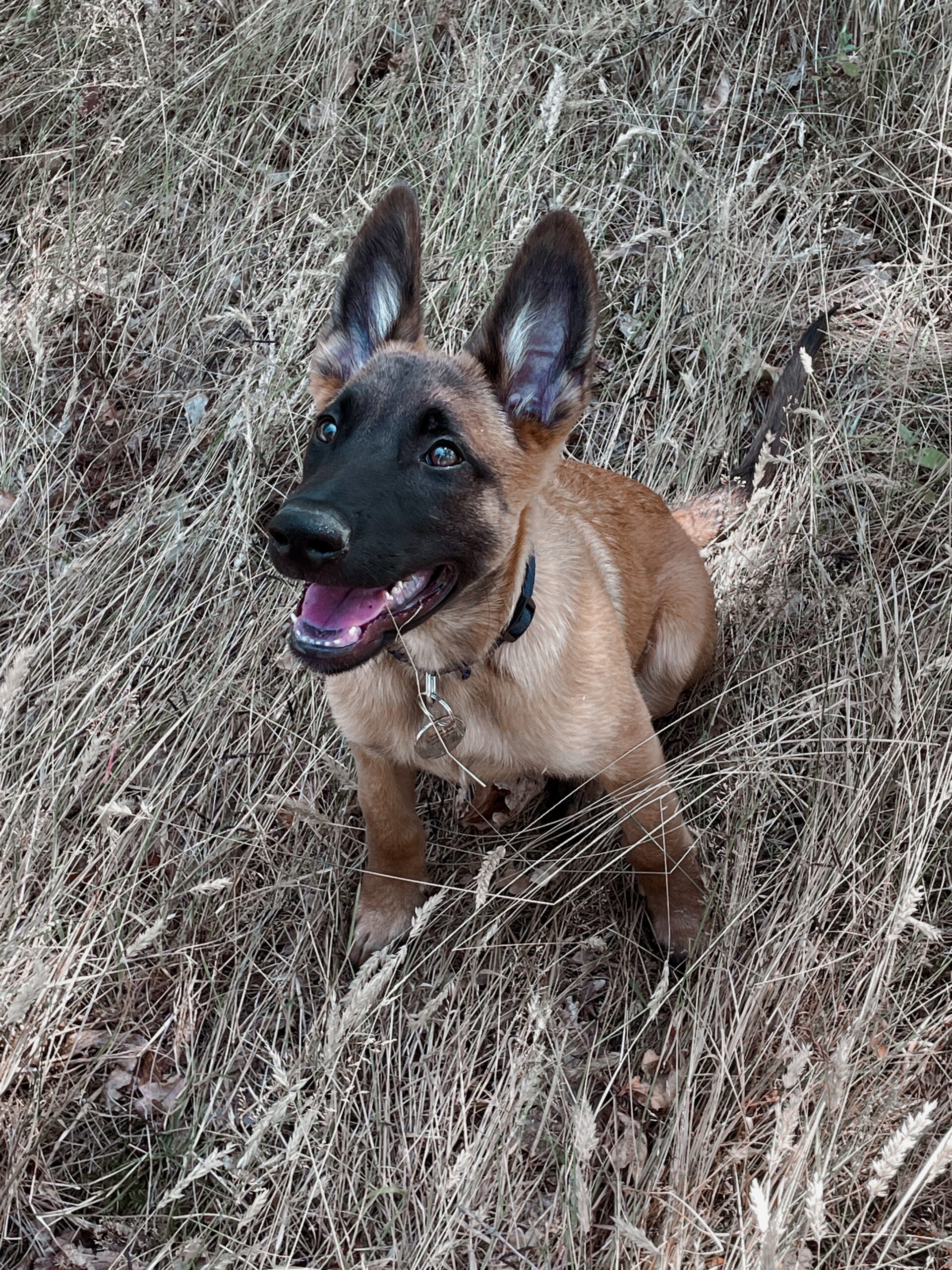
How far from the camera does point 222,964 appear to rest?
319 centimetres

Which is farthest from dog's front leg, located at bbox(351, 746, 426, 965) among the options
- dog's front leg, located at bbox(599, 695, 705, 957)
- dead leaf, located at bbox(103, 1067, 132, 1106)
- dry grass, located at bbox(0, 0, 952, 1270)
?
dead leaf, located at bbox(103, 1067, 132, 1106)

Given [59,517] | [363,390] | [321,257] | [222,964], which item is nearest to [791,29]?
[321,257]

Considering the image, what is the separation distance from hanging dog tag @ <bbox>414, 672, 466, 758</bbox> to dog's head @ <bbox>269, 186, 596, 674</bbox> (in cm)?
23

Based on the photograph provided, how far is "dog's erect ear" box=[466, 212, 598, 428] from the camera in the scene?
257 cm

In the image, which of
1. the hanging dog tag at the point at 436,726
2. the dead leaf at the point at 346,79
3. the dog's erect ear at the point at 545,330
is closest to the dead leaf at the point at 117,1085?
the hanging dog tag at the point at 436,726

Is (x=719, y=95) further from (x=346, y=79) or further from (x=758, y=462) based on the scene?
(x=758, y=462)

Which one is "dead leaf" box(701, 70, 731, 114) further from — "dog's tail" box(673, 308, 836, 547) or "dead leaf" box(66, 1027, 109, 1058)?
"dead leaf" box(66, 1027, 109, 1058)

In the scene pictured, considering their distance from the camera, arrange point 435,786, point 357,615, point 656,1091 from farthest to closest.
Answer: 1. point 435,786
2. point 656,1091
3. point 357,615

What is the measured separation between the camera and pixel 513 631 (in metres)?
2.72

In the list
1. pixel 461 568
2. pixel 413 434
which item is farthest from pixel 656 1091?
pixel 413 434

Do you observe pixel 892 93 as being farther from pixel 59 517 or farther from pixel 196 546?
pixel 59 517

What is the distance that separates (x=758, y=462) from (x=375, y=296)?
4.83 ft

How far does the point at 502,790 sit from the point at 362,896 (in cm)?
56

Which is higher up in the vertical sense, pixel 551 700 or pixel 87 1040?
pixel 551 700
